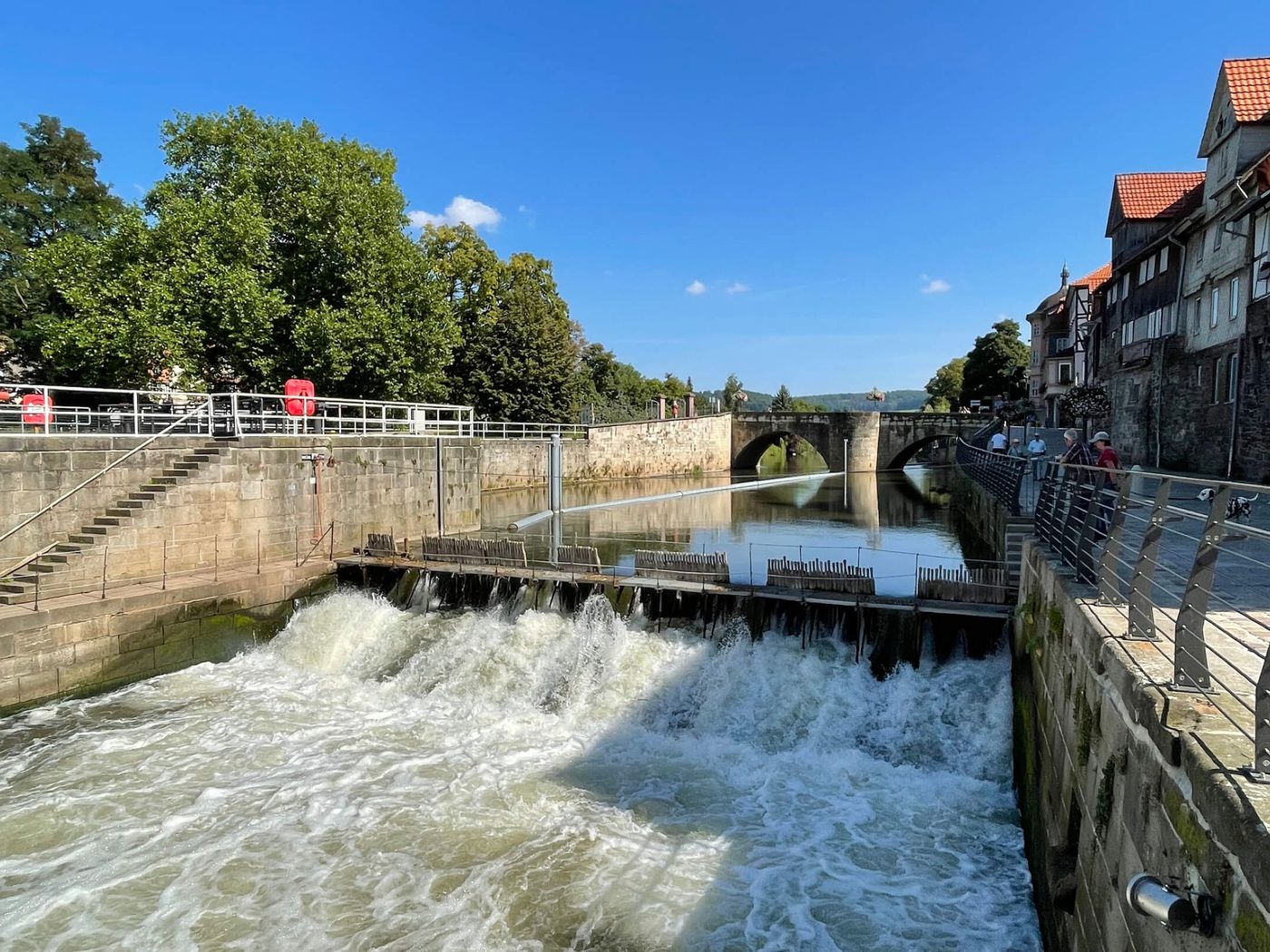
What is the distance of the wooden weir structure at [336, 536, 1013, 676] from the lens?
10.8 meters

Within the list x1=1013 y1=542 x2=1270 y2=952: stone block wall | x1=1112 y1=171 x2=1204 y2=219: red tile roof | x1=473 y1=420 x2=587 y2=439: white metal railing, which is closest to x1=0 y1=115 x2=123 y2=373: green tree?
x1=473 y1=420 x2=587 y2=439: white metal railing

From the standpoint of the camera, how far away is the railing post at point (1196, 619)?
12.9 ft

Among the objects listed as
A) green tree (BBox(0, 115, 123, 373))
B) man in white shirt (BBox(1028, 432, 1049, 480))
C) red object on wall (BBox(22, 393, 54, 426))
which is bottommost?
man in white shirt (BBox(1028, 432, 1049, 480))

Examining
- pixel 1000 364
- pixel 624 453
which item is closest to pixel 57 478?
pixel 624 453

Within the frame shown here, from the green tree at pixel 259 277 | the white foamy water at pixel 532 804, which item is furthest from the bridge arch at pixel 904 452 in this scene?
the white foamy water at pixel 532 804

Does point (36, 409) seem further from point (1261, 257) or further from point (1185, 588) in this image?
point (1261, 257)

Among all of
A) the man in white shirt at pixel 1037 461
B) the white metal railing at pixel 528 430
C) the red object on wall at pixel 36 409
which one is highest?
the red object on wall at pixel 36 409

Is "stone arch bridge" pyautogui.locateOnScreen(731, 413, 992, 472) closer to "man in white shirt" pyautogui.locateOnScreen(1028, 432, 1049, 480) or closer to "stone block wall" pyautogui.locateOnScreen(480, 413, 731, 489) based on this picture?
"stone block wall" pyautogui.locateOnScreen(480, 413, 731, 489)

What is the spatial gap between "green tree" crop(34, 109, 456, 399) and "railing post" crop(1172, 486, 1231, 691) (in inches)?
990

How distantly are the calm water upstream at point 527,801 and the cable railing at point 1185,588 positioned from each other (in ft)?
9.44

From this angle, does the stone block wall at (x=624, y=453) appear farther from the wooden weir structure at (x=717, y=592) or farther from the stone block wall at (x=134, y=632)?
the stone block wall at (x=134, y=632)

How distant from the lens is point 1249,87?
2152cm

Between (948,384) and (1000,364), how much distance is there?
27.4 meters

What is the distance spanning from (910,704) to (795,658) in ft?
5.88
